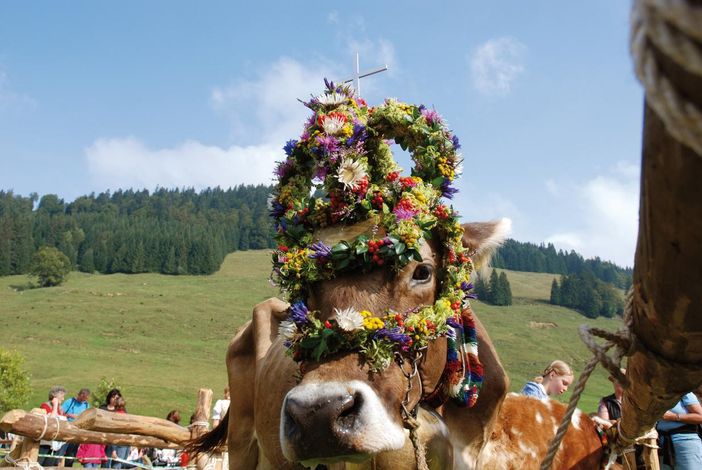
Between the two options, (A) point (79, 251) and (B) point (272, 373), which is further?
(A) point (79, 251)

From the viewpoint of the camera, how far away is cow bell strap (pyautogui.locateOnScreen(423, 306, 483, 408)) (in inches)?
172

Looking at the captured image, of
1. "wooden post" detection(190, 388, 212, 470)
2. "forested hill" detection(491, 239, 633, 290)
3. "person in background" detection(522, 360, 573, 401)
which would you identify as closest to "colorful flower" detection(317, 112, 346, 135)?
"person in background" detection(522, 360, 573, 401)

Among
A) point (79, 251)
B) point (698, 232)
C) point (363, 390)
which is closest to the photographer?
point (698, 232)

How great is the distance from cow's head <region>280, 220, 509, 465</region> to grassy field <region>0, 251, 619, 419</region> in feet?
159

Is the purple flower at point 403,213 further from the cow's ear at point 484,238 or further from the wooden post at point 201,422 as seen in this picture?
the wooden post at point 201,422

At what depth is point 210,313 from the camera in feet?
299

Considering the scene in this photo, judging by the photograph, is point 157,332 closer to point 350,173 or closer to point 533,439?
point 533,439

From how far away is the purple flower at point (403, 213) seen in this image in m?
4.13

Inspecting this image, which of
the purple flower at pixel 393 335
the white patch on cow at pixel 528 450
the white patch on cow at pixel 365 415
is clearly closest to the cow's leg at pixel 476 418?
the white patch on cow at pixel 528 450

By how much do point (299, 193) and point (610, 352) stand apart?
3188mm

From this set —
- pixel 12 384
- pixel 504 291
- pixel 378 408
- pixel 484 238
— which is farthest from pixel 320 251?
pixel 504 291

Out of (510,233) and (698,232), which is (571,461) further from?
(698,232)

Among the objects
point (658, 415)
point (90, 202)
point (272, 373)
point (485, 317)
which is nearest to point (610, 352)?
point (658, 415)

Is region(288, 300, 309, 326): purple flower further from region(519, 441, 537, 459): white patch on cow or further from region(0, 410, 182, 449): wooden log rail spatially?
region(0, 410, 182, 449): wooden log rail
